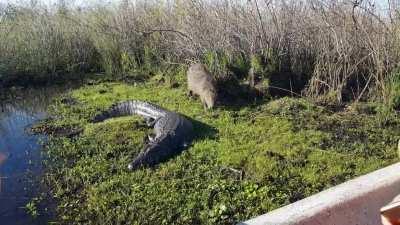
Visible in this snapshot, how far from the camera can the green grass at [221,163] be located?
433 centimetres

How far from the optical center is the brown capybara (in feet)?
24.4

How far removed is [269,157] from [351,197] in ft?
8.53

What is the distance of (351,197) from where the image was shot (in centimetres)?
268

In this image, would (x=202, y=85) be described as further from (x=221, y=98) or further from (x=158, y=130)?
(x=158, y=130)

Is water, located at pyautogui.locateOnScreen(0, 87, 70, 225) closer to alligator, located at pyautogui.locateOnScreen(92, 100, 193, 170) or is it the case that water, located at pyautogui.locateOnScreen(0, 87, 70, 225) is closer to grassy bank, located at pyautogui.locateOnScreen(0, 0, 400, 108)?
alligator, located at pyautogui.locateOnScreen(92, 100, 193, 170)

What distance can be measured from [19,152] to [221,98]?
3.06m

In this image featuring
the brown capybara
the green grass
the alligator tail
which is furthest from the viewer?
the brown capybara

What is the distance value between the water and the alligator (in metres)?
1.10

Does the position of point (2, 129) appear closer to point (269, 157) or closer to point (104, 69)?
point (104, 69)

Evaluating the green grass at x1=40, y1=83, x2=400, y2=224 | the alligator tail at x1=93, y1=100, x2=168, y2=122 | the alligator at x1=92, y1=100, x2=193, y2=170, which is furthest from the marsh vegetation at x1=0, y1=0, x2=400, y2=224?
the alligator tail at x1=93, y1=100, x2=168, y2=122

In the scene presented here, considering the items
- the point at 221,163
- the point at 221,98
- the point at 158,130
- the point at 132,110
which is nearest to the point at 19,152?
the point at 158,130

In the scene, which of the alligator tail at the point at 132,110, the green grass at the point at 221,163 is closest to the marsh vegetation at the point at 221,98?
the green grass at the point at 221,163

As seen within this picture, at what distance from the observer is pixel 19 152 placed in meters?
6.34

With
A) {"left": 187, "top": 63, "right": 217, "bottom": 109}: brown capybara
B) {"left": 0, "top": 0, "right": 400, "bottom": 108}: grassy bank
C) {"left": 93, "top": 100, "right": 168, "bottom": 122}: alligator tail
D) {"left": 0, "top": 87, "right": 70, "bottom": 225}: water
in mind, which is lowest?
{"left": 0, "top": 87, "right": 70, "bottom": 225}: water
